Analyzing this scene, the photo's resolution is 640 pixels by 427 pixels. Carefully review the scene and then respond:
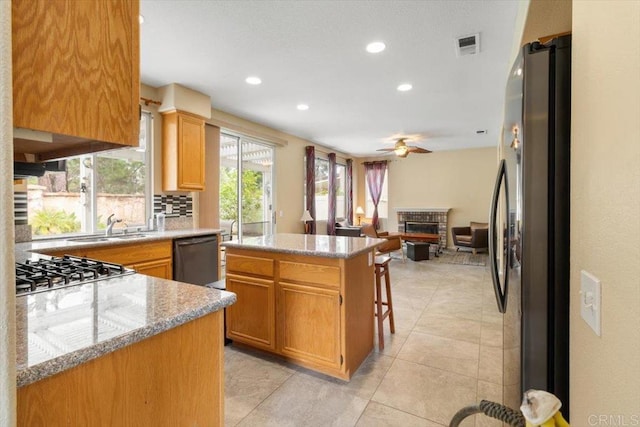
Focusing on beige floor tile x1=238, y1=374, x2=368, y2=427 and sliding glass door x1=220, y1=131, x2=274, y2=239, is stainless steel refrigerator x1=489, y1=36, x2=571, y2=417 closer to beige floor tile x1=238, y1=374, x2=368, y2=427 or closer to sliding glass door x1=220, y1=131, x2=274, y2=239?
beige floor tile x1=238, y1=374, x2=368, y2=427

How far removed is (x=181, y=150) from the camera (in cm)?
385

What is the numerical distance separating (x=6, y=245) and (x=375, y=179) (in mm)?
9025

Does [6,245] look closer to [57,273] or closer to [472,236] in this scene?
[57,273]

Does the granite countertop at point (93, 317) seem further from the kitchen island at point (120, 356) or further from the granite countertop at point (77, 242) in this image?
the granite countertop at point (77, 242)

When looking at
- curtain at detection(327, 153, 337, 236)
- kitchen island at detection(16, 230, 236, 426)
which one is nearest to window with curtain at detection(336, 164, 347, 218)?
curtain at detection(327, 153, 337, 236)

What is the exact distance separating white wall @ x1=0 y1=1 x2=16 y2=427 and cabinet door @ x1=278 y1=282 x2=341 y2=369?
181 centimetres

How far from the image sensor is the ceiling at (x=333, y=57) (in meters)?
2.35

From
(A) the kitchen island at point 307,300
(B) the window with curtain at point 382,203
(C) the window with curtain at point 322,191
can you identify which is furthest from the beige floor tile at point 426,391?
(B) the window with curtain at point 382,203

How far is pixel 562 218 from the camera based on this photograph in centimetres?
100

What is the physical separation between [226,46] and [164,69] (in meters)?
0.92

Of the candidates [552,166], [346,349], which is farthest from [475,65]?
[346,349]

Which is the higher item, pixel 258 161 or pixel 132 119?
pixel 258 161

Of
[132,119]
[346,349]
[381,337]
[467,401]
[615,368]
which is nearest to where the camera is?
[615,368]

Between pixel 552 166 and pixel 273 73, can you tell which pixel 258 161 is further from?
pixel 552 166
